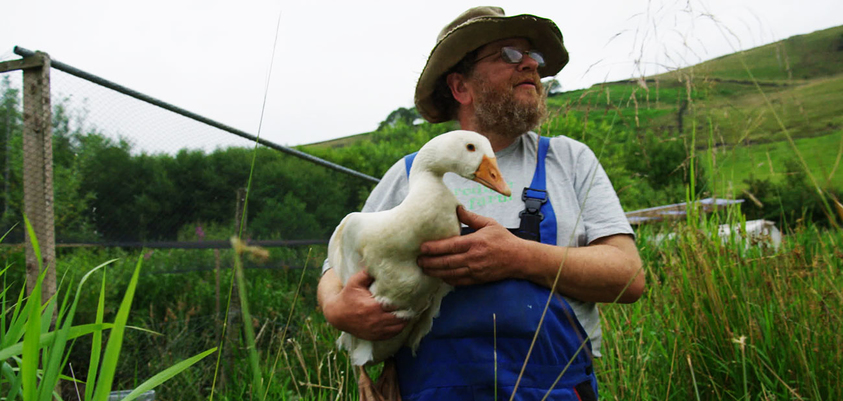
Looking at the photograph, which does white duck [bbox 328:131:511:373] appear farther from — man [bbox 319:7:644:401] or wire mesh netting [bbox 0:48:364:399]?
wire mesh netting [bbox 0:48:364:399]

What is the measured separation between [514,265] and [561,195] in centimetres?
42

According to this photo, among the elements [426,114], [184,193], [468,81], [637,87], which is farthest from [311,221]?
[637,87]

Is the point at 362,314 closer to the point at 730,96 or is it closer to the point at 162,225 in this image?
the point at 730,96

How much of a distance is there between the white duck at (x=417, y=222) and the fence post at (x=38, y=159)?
1.88 metres

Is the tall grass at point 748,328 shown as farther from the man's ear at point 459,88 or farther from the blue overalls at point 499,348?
the man's ear at point 459,88

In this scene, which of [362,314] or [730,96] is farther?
[730,96]

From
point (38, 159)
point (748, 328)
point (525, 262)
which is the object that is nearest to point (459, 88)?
point (525, 262)

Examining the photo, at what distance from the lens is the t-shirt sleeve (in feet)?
5.73

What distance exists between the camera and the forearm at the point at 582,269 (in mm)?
1555

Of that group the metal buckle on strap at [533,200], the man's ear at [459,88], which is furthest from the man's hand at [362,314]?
the man's ear at [459,88]

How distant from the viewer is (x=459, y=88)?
2271mm

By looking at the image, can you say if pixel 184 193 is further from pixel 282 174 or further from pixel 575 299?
pixel 575 299

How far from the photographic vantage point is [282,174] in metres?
4.35

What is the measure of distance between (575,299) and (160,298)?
320 centimetres
